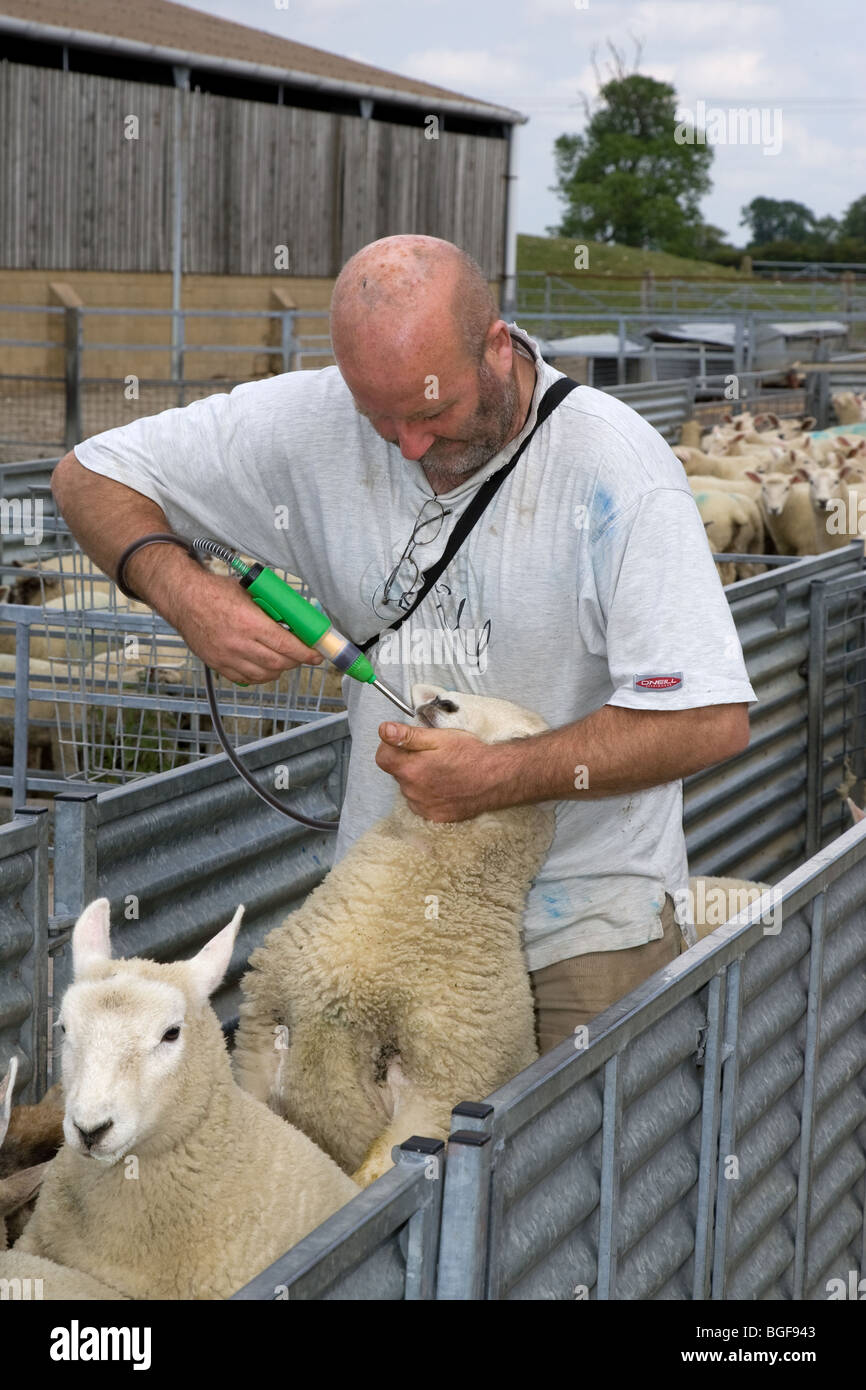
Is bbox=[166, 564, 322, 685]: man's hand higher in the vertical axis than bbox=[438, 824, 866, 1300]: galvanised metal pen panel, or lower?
higher

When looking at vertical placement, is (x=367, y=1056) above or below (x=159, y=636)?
below

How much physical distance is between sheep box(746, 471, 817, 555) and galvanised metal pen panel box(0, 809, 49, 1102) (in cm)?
991

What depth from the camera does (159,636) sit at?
526 cm

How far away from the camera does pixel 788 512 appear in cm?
1194

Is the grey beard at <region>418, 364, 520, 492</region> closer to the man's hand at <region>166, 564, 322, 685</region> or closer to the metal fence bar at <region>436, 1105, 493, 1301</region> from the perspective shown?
the man's hand at <region>166, 564, 322, 685</region>

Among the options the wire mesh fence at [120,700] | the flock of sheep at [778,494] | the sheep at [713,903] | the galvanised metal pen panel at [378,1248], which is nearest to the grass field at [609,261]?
the flock of sheep at [778,494]

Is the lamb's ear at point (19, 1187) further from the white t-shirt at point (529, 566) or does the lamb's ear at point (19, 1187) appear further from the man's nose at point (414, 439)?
the man's nose at point (414, 439)

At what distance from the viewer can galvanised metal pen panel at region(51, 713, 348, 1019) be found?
8.52 feet

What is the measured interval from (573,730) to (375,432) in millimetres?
591

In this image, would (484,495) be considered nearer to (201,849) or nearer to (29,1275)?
(201,849)

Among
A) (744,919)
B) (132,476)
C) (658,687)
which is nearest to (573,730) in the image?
(658,687)

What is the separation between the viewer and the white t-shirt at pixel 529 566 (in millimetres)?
2246

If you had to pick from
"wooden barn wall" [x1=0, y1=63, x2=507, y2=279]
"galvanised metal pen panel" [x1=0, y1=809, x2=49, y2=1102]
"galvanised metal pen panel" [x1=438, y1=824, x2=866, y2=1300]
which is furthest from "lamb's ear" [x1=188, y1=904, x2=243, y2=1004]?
"wooden barn wall" [x1=0, y1=63, x2=507, y2=279]

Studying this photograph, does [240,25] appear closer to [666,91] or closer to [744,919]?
[744,919]
